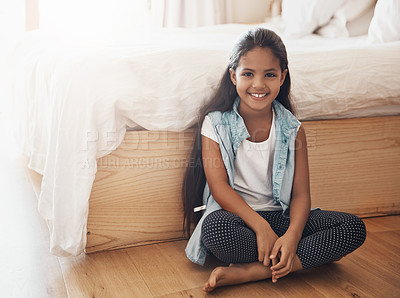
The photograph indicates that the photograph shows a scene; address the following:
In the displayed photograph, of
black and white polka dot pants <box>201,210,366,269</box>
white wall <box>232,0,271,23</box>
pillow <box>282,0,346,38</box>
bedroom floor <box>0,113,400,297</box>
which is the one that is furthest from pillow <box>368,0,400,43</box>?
white wall <box>232,0,271,23</box>

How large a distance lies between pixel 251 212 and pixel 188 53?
0.49m

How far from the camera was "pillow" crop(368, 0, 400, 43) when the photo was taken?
170 cm

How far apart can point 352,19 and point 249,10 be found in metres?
1.55

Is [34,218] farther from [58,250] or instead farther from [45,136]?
[58,250]

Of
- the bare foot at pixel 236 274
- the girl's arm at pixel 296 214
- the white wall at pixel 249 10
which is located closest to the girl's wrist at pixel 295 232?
the girl's arm at pixel 296 214

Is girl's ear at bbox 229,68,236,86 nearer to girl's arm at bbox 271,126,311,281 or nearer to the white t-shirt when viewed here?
the white t-shirt

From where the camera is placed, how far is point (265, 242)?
111cm

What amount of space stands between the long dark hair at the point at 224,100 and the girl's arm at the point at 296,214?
157 millimetres

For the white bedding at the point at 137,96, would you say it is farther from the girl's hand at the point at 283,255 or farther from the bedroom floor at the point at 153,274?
the girl's hand at the point at 283,255

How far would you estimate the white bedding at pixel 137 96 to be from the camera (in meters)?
1.16

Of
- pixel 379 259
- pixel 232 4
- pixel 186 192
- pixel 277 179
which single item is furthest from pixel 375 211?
pixel 232 4

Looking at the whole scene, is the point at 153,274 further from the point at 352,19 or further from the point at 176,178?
the point at 352,19

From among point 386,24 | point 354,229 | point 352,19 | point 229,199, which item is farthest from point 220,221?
point 352,19

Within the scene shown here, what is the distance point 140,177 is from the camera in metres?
1.27
